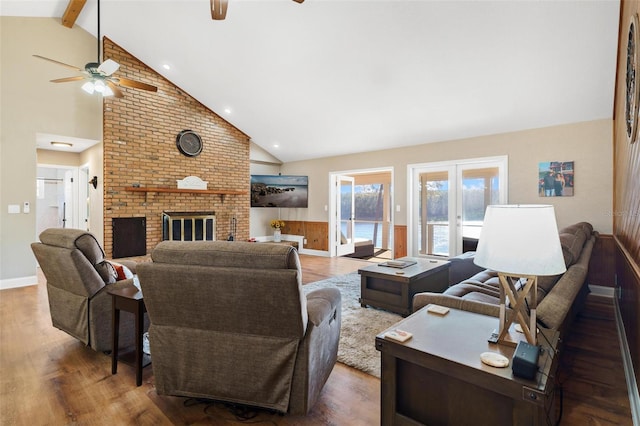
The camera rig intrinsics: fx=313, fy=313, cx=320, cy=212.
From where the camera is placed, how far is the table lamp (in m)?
1.16

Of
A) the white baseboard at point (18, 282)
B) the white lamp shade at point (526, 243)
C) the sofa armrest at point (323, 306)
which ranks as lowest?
the white baseboard at point (18, 282)

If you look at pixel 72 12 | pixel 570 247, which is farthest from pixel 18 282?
pixel 570 247

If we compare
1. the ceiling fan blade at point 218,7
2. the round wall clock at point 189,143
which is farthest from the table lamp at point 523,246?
the round wall clock at point 189,143

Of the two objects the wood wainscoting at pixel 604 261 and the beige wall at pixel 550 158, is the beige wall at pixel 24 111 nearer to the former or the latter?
the beige wall at pixel 550 158

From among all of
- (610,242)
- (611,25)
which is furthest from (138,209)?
(610,242)

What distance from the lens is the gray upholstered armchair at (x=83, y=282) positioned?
A: 7.33 ft

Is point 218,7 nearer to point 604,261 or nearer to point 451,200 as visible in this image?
point 451,200

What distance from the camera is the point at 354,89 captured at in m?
4.87

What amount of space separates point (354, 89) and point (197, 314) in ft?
13.8

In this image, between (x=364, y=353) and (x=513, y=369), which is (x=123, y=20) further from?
(x=513, y=369)

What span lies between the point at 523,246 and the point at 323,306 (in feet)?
3.54

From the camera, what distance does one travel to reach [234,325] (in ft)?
5.32

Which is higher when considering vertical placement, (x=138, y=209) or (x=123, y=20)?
(x=123, y=20)

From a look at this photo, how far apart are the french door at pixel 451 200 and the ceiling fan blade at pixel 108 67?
488 cm
